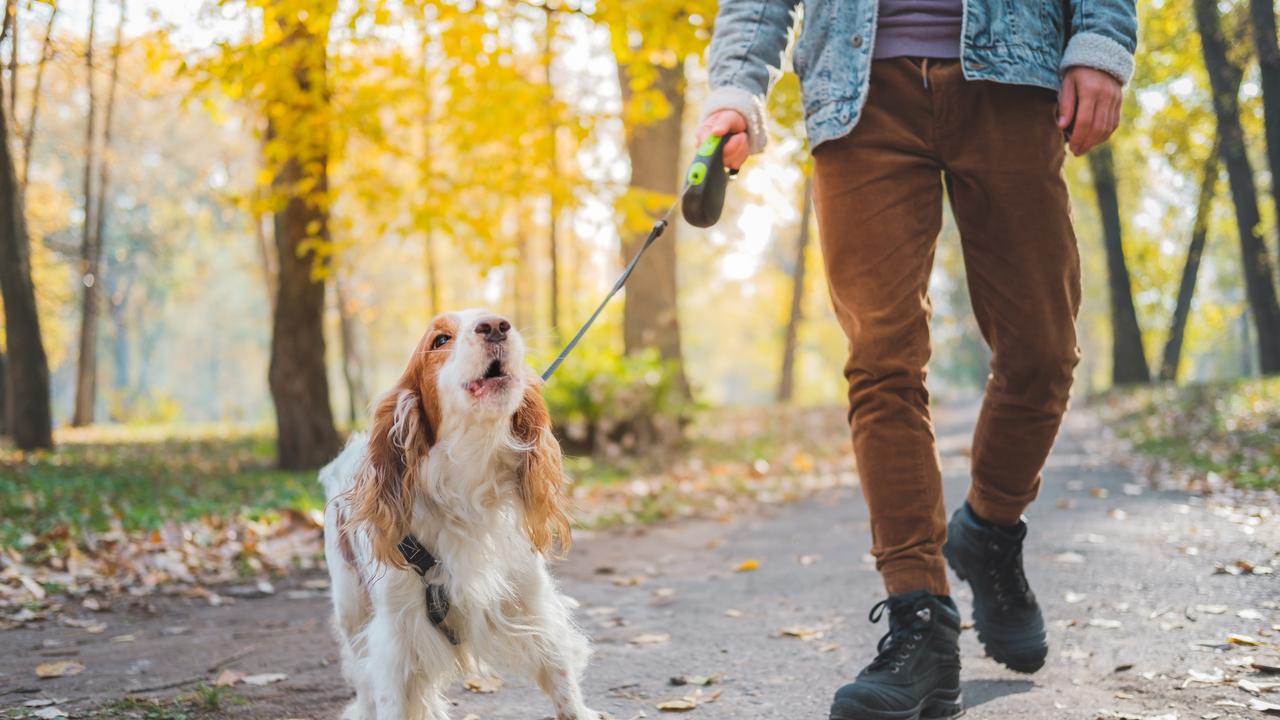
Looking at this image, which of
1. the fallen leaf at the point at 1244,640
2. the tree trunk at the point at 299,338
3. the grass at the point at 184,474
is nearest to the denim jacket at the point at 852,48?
the fallen leaf at the point at 1244,640

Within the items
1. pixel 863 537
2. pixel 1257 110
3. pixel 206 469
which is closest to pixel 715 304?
pixel 1257 110

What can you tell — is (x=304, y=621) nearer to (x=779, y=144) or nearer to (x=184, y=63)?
(x=184, y=63)

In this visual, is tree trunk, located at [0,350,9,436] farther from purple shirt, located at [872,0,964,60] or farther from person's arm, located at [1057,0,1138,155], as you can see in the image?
person's arm, located at [1057,0,1138,155]

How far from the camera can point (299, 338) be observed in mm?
9969

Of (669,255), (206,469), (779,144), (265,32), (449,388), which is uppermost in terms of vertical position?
(265,32)

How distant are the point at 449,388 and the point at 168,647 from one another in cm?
221

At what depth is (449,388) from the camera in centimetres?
258

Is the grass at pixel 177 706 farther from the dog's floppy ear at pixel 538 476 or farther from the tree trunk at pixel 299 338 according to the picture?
the tree trunk at pixel 299 338

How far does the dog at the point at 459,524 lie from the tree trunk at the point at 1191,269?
20.8 m

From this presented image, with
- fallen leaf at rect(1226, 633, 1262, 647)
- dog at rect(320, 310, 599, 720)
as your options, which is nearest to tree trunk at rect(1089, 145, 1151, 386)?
fallen leaf at rect(1226, 633, 1262, 647)

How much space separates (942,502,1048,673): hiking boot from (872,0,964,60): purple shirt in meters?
1.39

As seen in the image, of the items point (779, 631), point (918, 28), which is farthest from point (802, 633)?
point (918, 28)

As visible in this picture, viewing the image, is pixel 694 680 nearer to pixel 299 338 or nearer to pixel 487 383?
pixel 487 383

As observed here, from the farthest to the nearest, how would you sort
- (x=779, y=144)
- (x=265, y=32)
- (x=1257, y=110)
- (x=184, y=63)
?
(x=1257, y=110) < (x=779, y=144) < (x=265, y=32) < (x=184, y=63)
